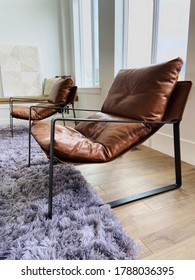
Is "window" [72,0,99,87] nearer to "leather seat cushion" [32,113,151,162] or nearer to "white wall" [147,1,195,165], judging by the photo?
"white wall" [147,1,195,165]

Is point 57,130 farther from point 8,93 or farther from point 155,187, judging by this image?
point 8,93

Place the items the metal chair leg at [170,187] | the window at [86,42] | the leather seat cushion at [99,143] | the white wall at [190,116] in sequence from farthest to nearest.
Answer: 1. the window at [86,42]
2. the white wall at [190,116]
3. the metal chair leg at [170,187]
4. the leather seat cushion at [99,143]

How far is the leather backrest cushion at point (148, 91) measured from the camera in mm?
1186

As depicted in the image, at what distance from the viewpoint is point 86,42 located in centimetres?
375

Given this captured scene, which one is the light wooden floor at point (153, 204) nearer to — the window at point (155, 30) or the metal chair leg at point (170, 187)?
the metal chair leg at point (170, 187)

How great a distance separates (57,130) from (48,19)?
3470mm

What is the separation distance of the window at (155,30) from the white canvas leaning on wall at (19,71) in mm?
2114

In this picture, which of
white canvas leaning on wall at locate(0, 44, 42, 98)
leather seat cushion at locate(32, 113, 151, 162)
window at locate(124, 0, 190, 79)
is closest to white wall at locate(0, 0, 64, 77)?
white canvas leaning on wall at locate(0, 44, 42, 98)

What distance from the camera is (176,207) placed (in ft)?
3.71

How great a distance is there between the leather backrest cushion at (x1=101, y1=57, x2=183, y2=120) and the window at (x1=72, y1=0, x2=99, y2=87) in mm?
2261

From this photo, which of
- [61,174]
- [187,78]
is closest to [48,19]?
[187,78]

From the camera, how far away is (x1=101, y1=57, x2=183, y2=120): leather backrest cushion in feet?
3.89

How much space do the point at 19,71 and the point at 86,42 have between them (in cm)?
135

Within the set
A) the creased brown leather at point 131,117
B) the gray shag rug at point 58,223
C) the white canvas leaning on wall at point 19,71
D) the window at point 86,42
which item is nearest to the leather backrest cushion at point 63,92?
the window at point 86,42
